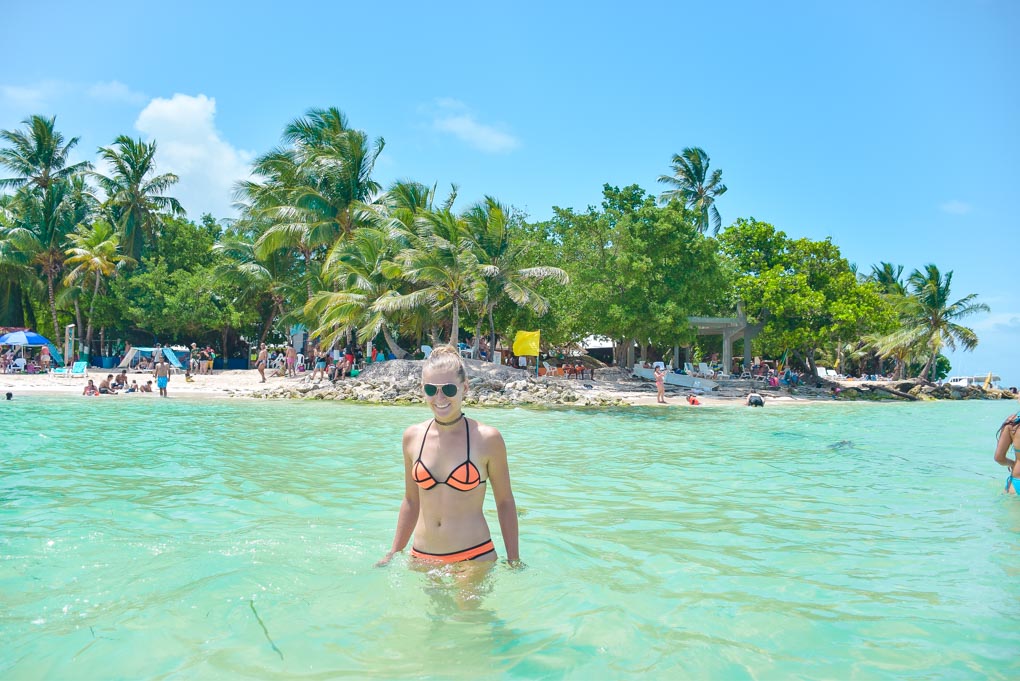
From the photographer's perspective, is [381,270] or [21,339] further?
[21,339]

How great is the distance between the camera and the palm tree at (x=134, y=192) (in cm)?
3409

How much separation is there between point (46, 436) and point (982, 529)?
1408 cm

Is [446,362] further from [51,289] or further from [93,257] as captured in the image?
[51,289]

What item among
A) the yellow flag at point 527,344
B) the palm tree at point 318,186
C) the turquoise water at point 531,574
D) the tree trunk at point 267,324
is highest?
the palm tree at point 318,186

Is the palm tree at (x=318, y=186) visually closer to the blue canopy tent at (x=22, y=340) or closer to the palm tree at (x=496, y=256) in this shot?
the palm tree at (x=496, y=256)

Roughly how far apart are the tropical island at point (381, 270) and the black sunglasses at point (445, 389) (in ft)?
63.3

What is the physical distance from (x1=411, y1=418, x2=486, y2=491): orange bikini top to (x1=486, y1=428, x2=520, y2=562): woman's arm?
8 cm

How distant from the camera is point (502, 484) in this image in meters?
3.53

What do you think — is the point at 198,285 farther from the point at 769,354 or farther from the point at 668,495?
the point at 769,354

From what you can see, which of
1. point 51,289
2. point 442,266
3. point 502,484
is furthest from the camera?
point 51,289

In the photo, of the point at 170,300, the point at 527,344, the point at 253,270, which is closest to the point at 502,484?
the point at 527,344

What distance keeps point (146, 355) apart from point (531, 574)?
1292 inches

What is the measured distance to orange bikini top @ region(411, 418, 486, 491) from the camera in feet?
11.5

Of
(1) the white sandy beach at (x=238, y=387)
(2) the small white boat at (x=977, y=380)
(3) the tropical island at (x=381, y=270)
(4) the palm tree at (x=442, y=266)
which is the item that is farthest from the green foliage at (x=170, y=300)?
(2) the small white boat at (x=977, y=380)
